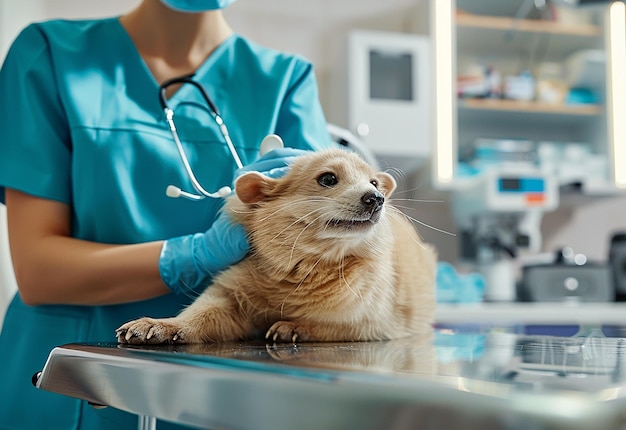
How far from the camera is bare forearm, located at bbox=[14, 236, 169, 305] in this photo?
92cm

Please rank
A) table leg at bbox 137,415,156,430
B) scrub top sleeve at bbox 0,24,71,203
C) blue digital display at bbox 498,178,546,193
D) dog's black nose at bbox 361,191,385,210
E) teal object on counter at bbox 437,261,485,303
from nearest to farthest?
table leg at bbox 137,415,156,430, dog's black nose at bbox 361,191,385,210, scrub top sleeve at bbox 0,24,71,203, teal object on counter at bbox 437,261,485,303, blue digital display at bbox 498,178,546,193

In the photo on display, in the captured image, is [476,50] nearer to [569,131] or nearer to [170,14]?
[569,131]

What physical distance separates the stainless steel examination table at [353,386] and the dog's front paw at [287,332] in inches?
4.4

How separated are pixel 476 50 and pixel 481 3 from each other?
222mm

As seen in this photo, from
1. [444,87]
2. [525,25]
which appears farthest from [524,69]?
[444,87]

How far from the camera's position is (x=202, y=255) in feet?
2.92

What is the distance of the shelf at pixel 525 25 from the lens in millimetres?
2895

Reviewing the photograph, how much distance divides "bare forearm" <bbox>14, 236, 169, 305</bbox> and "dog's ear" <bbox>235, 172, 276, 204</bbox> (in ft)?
0.53

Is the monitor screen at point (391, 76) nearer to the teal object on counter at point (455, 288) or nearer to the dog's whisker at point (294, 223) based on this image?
the teal object on counter at point (455, 288)

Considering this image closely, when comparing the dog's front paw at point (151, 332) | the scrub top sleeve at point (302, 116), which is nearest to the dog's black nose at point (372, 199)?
the dog's front paw at point (151, 332)

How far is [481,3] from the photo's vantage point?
9.80 feet

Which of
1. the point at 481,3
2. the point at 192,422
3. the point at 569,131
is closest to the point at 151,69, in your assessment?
the point at 192,422

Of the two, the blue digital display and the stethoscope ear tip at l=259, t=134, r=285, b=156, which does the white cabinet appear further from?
the stethoscope ear tip at l=259, t=134, r=285, b=156

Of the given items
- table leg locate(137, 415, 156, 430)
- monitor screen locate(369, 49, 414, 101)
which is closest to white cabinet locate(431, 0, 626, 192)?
monitor screen locate(369, 49, 414, 101)
